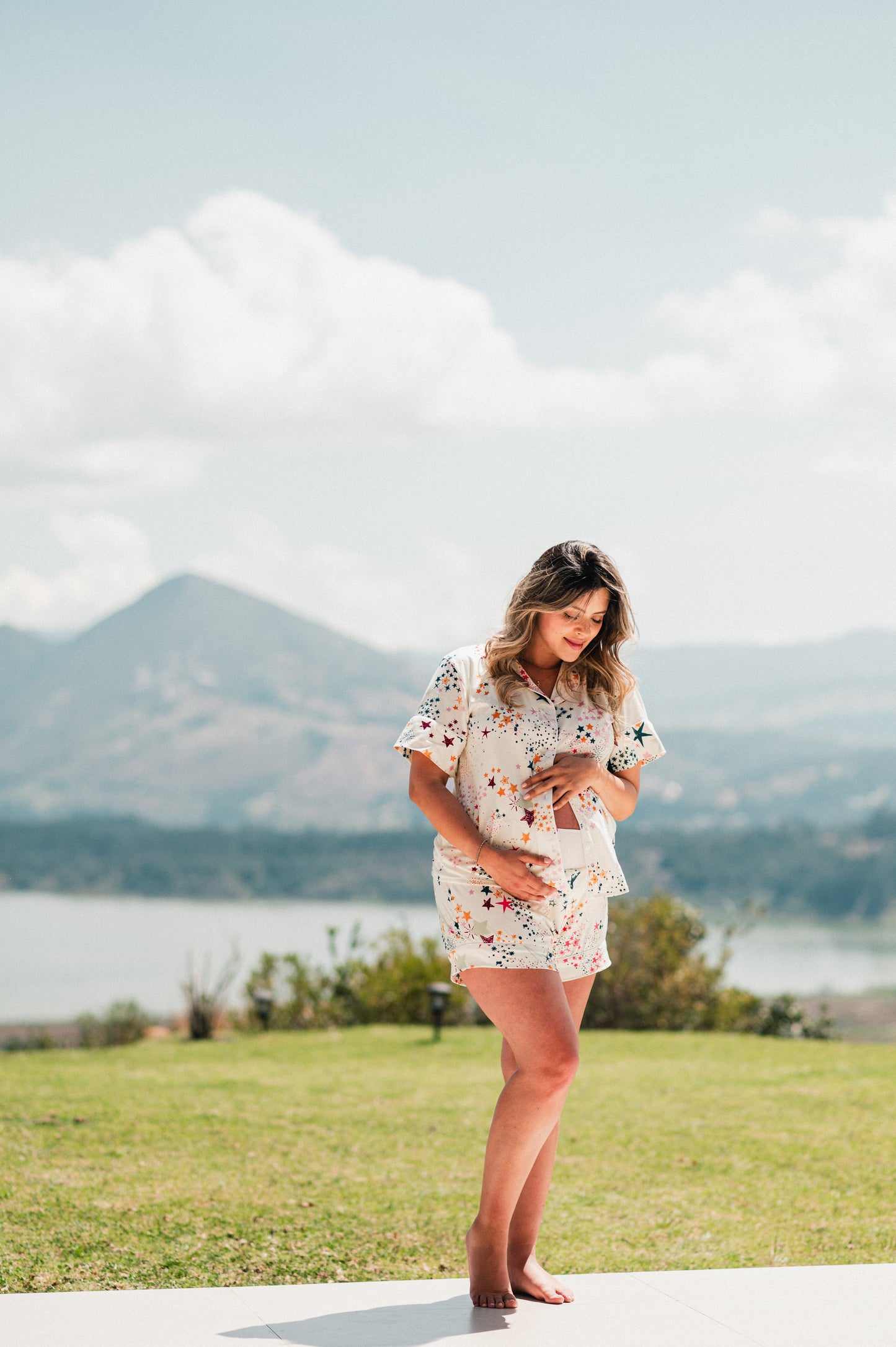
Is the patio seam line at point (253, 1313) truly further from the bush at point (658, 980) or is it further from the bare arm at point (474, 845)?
the bush at point (658, 980)

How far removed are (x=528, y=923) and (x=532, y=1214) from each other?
2.12ft

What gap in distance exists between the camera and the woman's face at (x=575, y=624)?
8.72 ft

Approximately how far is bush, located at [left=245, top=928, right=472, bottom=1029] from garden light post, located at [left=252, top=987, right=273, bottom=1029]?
0.16 metres

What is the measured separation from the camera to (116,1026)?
35.8ft

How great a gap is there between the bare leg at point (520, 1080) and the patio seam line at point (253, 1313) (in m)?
0.42

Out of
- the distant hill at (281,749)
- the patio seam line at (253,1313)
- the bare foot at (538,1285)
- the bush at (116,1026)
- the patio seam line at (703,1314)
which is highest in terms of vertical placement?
the distant hill at (281,749)

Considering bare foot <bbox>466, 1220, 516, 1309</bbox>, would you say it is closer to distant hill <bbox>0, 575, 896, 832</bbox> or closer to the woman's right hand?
the woman's right hand

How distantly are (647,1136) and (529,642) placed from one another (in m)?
3.14

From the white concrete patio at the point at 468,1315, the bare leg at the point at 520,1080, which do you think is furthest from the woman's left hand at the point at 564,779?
the white concrete patio at the point at 468,1315

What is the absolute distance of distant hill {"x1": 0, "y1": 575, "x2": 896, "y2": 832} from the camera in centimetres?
9762

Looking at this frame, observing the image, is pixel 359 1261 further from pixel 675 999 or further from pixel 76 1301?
pixel 675 999

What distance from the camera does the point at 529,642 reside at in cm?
274

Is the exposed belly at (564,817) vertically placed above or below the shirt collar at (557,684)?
below

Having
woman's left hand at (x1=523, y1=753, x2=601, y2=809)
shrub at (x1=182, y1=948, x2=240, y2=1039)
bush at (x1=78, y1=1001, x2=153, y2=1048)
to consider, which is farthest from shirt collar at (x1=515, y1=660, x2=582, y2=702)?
bush at (x1=78, y1=1001, x2=153, y2=1048)
